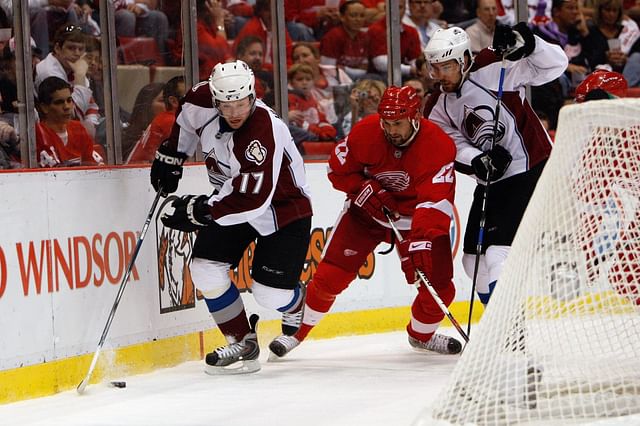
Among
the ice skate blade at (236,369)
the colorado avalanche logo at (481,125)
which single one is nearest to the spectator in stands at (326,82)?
the colorado avalanche logo at (481,125)

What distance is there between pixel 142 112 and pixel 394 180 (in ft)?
4.43

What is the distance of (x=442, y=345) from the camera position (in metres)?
4.98

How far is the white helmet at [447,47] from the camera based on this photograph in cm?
449

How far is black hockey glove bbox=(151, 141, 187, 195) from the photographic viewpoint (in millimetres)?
4609

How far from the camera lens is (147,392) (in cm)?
417

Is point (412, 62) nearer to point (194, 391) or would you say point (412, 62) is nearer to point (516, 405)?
point (194, 391)

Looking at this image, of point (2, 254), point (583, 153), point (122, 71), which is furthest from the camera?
point (122, 71)

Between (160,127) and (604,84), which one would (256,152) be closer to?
(160,127)

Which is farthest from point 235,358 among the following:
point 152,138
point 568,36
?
point 568,36

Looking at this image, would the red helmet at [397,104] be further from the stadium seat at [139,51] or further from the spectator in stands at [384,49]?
the spectator in stands at [384,49]

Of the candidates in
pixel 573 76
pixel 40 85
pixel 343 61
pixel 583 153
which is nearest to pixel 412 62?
pixel 343 61

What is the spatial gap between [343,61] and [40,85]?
224 cm

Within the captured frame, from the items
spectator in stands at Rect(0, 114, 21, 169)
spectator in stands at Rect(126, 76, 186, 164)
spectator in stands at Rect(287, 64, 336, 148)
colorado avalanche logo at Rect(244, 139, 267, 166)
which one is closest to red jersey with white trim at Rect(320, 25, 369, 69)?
spectator in stands at Rect(287, 64, 336, 148)

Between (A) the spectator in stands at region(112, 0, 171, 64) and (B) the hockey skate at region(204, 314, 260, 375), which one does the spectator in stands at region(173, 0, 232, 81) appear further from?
(B) the hockey skate at region(204, 314, 260, 375)
